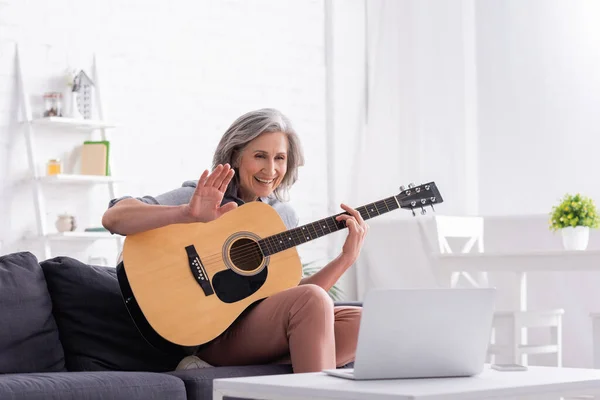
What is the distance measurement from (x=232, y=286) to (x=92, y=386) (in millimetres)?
501

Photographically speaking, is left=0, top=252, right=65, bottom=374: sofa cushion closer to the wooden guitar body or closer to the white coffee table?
the wooden guitar body

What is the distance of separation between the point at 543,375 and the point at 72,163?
3179 millimetres

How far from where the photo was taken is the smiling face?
282cm

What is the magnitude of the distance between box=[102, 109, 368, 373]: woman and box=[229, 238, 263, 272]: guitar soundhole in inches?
4.3

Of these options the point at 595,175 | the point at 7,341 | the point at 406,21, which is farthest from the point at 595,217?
the point at 7,341

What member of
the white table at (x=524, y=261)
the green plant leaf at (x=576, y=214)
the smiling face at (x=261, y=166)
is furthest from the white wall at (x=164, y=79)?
the smiling face at (x=261, y=166)

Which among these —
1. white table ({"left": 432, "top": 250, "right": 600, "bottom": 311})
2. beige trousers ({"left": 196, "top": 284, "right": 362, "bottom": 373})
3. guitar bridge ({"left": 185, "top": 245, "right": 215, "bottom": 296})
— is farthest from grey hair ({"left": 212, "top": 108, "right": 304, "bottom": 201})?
white table ({"left": 432, "top": 250, "right": 600, "bottom": 311})

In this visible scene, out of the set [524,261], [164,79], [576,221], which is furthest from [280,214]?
[164,79]

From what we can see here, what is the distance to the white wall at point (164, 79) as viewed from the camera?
4.39 m

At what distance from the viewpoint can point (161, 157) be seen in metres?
4.87

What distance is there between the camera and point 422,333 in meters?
1.72

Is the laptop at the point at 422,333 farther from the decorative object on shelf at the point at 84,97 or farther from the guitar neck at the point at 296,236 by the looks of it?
the decorative object on shelf at the point at 84,97

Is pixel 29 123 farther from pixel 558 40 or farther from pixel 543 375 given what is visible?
pixel 543 375

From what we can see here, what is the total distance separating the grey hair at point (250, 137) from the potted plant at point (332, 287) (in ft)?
7.45
